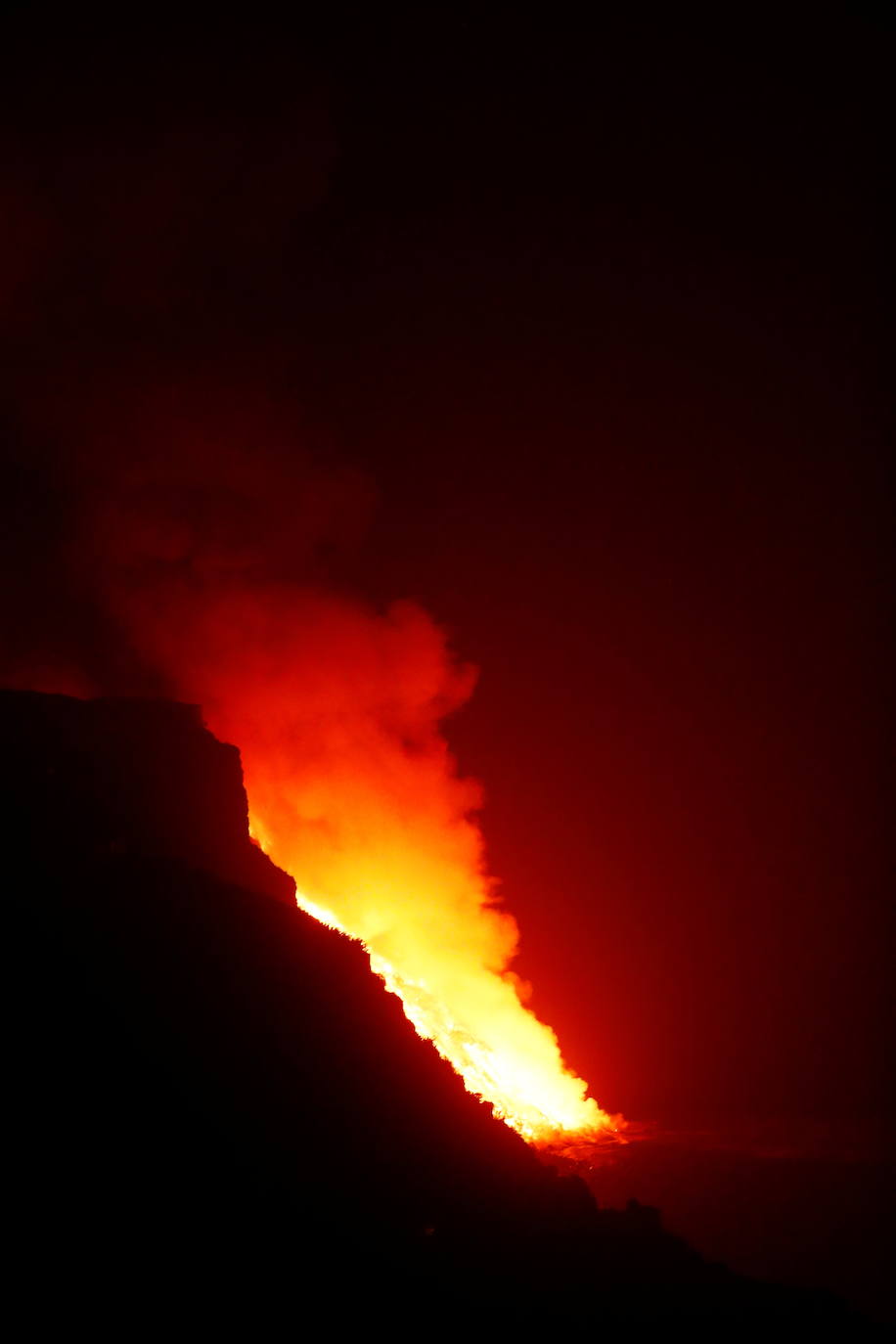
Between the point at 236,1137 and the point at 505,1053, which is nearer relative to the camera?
the point at 236,1137

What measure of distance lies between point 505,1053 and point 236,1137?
2778 centimetres

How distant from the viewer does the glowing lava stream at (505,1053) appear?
35.9 m

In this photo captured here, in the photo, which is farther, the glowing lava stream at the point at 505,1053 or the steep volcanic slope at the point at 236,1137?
the glowing lava stream at the point at 505,1053

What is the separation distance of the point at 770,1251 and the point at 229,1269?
27893mm

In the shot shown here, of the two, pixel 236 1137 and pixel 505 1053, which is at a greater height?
pixel 505 1053

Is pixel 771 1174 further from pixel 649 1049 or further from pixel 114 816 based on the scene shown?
pixel 649 1049

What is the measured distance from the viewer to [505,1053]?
4178 centimetres

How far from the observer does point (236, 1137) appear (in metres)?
16.1

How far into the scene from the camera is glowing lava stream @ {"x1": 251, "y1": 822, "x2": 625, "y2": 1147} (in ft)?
118

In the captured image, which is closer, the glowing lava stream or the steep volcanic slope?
the steep volcanic slope

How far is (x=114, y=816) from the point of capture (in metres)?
22.8

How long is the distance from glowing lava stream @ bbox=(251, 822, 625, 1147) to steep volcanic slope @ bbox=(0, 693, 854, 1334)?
1254cm

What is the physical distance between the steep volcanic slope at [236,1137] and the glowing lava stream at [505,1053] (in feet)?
41.1

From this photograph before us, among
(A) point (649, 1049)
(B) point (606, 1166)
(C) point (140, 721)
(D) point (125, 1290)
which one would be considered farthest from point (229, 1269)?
(A) point (649, 1049)
